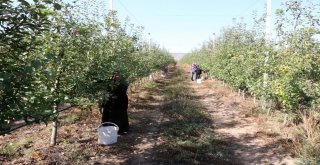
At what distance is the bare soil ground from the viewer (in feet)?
23.1

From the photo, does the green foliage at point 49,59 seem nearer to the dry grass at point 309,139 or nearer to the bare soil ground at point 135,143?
the bare soil ground at point 135,143

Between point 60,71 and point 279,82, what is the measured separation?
502cm

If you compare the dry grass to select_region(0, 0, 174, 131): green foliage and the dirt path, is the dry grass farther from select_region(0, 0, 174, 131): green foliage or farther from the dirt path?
select_region(0, 0, 174, 131): green foliage

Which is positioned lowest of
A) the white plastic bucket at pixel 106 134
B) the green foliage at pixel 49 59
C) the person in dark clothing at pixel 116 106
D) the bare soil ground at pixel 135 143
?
the bare soil ground at pixel 135 143

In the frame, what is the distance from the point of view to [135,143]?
8328 mm

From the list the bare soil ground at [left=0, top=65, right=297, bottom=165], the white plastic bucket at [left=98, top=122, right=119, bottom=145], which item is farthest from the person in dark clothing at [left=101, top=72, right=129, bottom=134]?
the white plastic bucket at [left=98, top=122, right=119, bottom=145]

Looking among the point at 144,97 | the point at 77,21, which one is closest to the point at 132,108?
the point at 144,97

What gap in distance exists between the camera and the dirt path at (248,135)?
24.2ft

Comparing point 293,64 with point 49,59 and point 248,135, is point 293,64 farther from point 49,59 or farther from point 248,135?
point 49,59

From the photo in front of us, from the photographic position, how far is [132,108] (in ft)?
42.0

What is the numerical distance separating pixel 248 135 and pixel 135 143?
306 cm

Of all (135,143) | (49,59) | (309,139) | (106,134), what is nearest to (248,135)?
(309,139)

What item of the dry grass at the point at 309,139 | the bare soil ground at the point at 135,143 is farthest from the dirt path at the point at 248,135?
the dry grass at the point at 309,139

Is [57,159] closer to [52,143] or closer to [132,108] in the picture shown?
[52,143]
